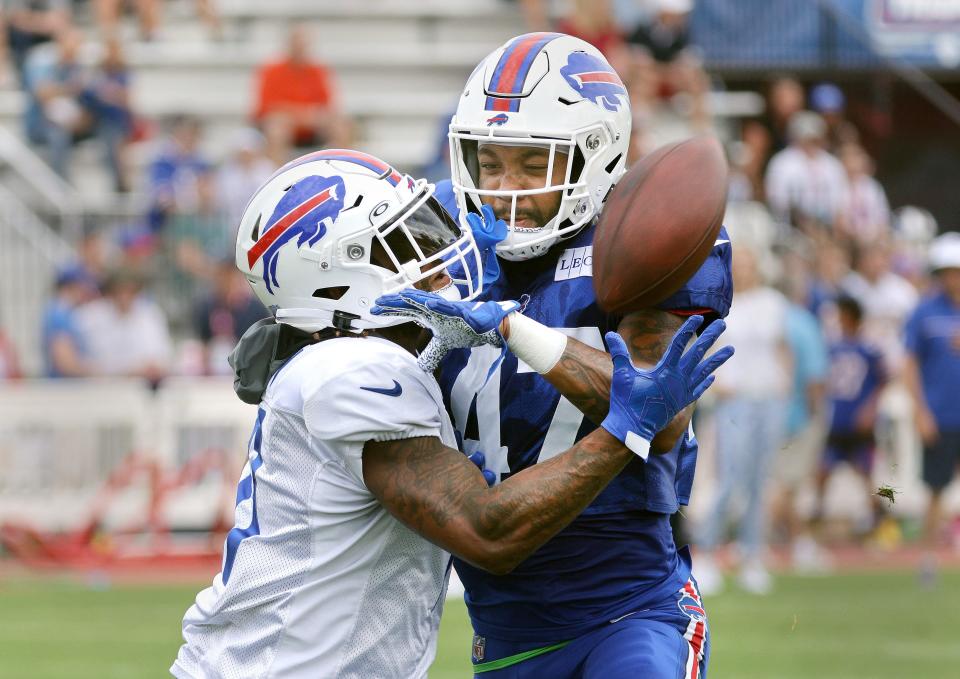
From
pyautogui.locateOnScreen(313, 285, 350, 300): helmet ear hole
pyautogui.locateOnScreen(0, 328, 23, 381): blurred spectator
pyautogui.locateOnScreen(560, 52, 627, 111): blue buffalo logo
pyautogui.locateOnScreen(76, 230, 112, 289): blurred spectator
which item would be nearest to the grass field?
pyautogui.locateOnScreen(0, 328, 23, 381): blurred spectator

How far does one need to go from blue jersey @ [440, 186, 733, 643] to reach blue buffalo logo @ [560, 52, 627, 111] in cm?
34

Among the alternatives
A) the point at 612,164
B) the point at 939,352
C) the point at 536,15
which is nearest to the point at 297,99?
the point at 536,15

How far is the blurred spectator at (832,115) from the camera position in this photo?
45.9ft

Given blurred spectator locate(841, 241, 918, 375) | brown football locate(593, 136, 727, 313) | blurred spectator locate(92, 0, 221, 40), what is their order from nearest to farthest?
brown football locate(593, 136, 727, 313), blurred spectator locate(841, 241, 918, 375), blurred spectator locate(92, 0, 221, 40)

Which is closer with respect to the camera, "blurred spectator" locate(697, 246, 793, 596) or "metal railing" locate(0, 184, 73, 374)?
"blurred spectator" locate(697, 246, 793, 596)

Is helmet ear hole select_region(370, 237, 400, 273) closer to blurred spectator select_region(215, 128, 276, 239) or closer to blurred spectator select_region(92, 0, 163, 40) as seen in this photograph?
blurred spectator select_region(215, 128, 276, 239)

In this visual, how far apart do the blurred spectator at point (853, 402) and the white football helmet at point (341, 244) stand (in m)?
8.80

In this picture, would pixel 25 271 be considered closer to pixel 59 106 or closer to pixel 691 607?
pixel 59 106

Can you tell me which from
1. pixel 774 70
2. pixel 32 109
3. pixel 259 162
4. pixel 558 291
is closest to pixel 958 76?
pixel 774 70

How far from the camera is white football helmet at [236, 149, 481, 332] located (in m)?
3.06

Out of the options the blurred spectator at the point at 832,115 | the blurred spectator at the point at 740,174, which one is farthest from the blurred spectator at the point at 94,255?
the blurred spectator at the point at 832,115

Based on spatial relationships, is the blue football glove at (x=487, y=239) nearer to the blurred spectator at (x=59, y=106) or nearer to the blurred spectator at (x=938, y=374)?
the blurred spectator at (x=938, y=374)

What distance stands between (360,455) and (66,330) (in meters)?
8.48

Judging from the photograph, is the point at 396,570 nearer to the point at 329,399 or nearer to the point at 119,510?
the point at 329,399
